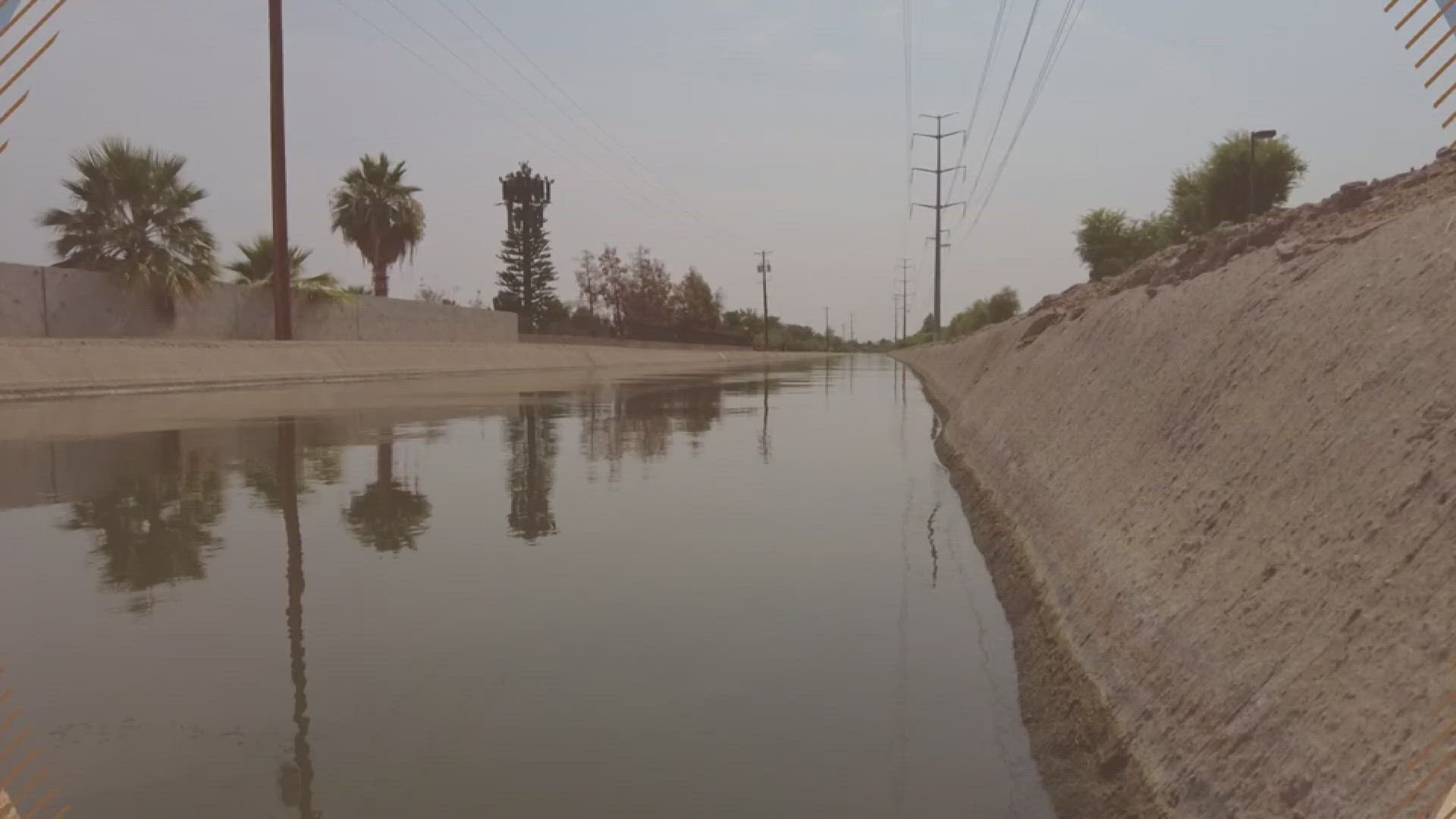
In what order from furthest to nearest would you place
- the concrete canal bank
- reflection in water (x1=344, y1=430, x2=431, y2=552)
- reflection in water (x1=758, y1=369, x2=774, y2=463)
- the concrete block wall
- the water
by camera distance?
the concrete block wall < the concrete canal bank < reflection in water (x1=758, y1=369, x2=774, y2=463) < reflection in water (x1=344, y1=430, x2=431, y2=552) < the water

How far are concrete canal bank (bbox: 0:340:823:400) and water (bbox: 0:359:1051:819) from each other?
36.3ft

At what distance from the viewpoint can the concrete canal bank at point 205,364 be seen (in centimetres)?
1689

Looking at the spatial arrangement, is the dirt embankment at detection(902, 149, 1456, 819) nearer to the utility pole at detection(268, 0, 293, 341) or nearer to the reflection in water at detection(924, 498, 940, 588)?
the reflection in water at detection(924, 498, 940, 588)

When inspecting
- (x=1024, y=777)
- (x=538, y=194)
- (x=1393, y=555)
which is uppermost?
(x=538, y=194)

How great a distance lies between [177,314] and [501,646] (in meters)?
28.5

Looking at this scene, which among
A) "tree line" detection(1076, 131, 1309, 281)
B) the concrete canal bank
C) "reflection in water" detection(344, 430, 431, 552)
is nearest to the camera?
"reflection in water" detection(344, 430, 431, 552)

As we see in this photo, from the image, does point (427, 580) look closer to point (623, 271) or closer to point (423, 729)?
point (423, 729)

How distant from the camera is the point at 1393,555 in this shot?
2.30 metres

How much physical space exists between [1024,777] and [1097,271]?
56107mm

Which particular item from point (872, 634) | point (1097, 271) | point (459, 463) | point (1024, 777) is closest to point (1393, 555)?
point (1024, 777)

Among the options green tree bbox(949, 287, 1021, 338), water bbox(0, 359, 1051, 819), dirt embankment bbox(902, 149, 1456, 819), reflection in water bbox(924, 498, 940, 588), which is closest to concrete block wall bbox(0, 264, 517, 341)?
water bbox(0, 359, 1051, 819)

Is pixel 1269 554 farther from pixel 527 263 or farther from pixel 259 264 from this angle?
pixel 527 263

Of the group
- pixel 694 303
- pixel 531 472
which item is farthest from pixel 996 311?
pixel 531 472

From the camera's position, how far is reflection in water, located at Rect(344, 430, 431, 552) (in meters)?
5.59
